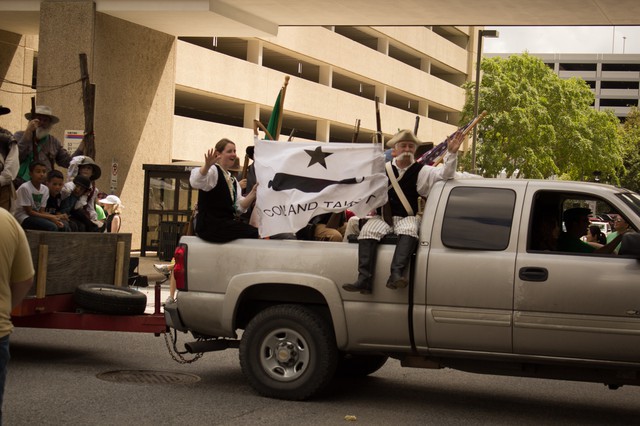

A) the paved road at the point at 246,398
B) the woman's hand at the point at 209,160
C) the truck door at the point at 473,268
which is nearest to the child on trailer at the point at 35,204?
the paved road at the point at 246,398

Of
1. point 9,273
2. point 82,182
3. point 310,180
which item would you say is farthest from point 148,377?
point 9,273

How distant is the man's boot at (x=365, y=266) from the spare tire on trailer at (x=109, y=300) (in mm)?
2516

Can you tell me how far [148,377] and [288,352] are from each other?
1703 millimetres

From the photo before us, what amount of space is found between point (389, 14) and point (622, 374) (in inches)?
697

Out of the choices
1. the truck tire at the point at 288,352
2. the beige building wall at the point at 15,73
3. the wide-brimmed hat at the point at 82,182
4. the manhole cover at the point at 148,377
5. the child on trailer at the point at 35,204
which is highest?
the beige building wall at the point at 15,73

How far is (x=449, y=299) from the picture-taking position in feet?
26.5

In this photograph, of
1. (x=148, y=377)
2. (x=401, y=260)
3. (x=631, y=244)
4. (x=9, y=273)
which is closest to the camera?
(x=9, y=273)

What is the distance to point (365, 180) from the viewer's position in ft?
29.3

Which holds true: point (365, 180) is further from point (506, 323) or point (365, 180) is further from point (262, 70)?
point (262, 70)

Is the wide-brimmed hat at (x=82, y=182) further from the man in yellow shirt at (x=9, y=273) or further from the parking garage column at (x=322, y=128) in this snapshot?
the parking garage column at (x=322, y=128)

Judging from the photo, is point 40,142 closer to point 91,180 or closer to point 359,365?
point 91,180

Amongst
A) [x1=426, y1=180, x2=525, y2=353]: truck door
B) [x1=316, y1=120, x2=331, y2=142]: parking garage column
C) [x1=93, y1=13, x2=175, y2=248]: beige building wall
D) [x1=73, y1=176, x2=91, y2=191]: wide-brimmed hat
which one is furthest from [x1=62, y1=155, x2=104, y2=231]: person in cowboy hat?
[x1=316, y1=120, x2=331, y2=142]: parking garage column

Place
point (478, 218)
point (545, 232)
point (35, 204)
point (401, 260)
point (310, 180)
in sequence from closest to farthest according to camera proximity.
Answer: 1. point (401, 260)
2. point (478, 218)
3. point (545, 232)
4. point (310, 180)
5. point (35, 204)

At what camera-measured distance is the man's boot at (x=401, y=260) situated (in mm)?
8102
